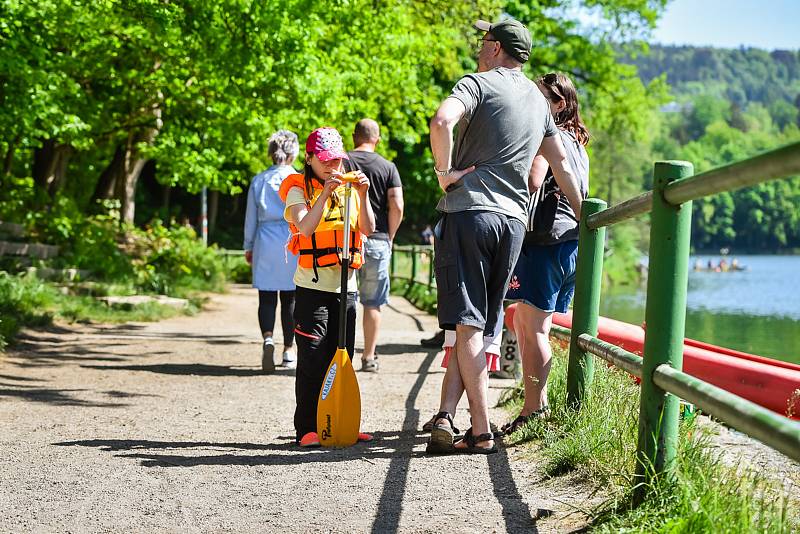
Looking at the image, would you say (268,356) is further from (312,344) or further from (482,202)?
(482,202)

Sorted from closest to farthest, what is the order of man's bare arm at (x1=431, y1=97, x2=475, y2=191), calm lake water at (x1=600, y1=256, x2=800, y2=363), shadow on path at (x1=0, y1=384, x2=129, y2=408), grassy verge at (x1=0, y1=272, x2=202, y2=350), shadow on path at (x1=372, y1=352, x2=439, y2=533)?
shadow on path at (x1=372, y1=352, x2=439, y2=533), man's bare arm at (x1=431, y1=97, x2=475, y2=191), shadow on path at (x1=0, y1=384, x2=129, y2=408), grassy verge at (x1=0, y1=272, x2=202, y2=350), calm lake water at (x1=600, y1=256, x2=800, y2=363)

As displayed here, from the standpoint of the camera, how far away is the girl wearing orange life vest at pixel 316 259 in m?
5.17

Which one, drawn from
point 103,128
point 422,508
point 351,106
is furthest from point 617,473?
point 103,128

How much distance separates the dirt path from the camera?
371 centimetres

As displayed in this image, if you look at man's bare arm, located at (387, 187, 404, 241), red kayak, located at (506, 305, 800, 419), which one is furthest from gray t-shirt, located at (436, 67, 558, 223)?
→ man's bare arm, located at (387, 187, 404, 241)

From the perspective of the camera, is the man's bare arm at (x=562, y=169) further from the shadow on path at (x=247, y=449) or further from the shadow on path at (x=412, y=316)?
the shadow on path at (x=412, y=316)

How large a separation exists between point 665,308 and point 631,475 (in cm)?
59

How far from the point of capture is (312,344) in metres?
5.25

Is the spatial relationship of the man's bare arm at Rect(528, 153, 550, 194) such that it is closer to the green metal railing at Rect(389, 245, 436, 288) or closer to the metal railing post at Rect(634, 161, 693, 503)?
the metal railing post at Rect(634, 161, 693, 503)

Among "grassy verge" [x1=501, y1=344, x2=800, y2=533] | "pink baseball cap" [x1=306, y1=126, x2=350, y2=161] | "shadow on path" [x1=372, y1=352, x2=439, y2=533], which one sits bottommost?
"shadow on path" [x1=372, y1=352, x2=439, y2=533]

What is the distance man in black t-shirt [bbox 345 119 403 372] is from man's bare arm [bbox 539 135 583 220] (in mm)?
2661

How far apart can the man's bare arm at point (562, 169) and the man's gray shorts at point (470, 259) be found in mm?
467

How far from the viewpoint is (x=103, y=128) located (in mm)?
19500

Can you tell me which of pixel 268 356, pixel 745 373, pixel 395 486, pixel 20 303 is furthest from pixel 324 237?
pixel 20 303
